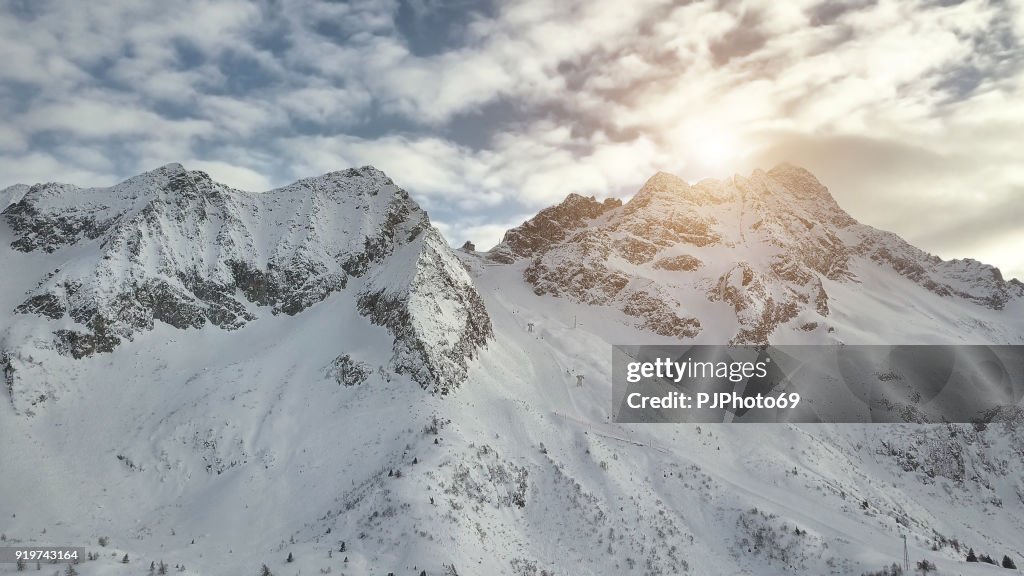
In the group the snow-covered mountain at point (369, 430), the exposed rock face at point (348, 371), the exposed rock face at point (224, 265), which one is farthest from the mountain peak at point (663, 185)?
the exposed rock face at point (348, 371)

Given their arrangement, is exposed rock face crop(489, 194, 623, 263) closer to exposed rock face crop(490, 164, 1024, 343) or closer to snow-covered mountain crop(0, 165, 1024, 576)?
exposed rock face crop(490, 164, 1024, 343)

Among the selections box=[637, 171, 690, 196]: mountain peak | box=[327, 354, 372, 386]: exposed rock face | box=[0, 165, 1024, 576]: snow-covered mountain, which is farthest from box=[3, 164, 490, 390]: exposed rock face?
box=[637, 171, 690, 196]: mountain peak

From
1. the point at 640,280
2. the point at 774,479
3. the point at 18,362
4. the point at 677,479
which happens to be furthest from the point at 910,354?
the point at 18,362

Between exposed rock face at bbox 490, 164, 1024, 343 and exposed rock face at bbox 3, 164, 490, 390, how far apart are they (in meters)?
38.3

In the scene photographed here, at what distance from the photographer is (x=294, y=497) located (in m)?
37.8

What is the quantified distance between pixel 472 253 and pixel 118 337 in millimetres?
91719

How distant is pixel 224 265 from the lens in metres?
61.7

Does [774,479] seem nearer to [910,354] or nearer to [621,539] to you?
[621,539]

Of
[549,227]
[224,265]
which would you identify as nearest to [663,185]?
[549,227]

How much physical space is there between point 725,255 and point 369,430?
293 ft

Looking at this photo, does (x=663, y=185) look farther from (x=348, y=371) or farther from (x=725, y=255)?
(x=348, y=371)

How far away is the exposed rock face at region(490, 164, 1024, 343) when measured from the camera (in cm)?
9112

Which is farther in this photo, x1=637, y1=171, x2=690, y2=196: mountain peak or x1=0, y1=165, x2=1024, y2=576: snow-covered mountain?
x1=637, y1=171, x2=690, y2=196: mountain peak

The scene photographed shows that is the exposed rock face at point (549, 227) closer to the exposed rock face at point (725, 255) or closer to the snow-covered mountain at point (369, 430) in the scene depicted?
the exposed rock face at point (725, 255)
